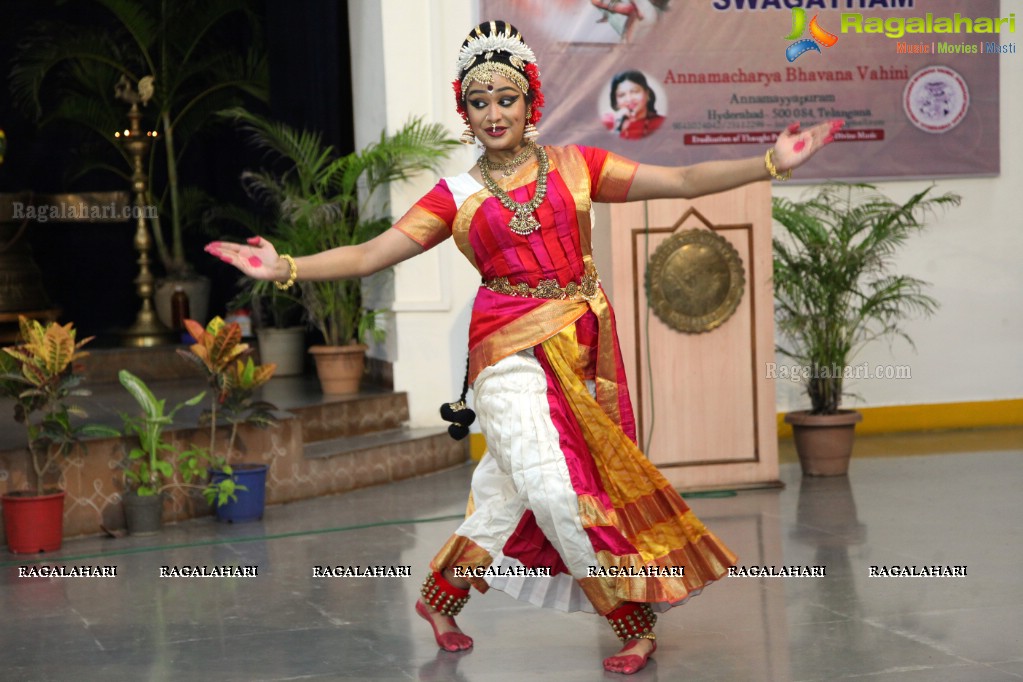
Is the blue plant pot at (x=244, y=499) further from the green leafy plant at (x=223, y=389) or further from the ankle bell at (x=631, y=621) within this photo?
the ankle bell at (x=631, y=621)

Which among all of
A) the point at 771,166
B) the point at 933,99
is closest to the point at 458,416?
the point at 771,166

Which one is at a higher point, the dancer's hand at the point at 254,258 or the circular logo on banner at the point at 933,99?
the circular logo on banner at the point at 933,99

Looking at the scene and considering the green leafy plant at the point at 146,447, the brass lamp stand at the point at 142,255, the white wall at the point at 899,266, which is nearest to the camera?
the green leafy plant at the point at 146,447

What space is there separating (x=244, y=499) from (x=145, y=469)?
0.43m

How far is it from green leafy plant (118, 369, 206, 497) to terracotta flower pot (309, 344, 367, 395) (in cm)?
149

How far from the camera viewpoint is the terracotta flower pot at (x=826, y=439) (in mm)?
6223

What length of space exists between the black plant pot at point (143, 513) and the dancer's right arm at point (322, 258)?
7.41ft

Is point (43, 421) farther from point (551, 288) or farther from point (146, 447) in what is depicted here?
point (551, 288)

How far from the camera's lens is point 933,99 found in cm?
736

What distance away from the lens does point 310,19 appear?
25.4 ft

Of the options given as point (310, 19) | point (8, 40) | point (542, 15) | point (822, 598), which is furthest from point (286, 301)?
point (822, 598)

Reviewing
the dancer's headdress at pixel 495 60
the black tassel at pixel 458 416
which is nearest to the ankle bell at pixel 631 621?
the black tassel at pixel 458 416

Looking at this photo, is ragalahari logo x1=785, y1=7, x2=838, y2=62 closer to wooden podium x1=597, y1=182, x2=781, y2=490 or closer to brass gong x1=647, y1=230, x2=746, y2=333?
wooden podium x1=597, y1=182, x2=781, y2=490

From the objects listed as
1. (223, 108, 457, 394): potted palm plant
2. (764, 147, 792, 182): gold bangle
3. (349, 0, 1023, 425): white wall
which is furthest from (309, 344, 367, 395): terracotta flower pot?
(764, 147, 792, 182): gold bangle
